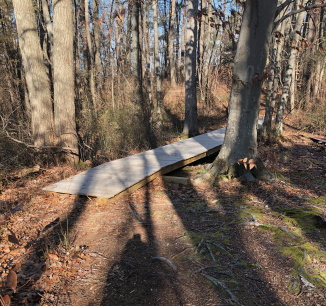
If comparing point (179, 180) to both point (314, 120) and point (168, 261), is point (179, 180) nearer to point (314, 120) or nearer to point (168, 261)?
point (168, 261)

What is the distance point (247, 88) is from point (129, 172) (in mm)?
2719

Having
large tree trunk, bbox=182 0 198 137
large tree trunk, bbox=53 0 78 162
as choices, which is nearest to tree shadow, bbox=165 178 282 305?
large tree trunk, bbox=53 0 78 162

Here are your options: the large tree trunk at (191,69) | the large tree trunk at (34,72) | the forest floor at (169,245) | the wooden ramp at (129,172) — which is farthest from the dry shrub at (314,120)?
the large tree trunk at (34,72)

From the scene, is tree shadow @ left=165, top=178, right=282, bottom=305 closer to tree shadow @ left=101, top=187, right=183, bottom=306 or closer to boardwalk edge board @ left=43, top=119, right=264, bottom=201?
tree shadow @ left=101, top=187, right=183, bottom=306

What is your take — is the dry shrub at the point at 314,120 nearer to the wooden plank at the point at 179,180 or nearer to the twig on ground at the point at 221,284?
the wooden plank at the point at 179,180

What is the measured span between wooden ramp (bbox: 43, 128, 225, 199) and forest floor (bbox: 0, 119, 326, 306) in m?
0.19

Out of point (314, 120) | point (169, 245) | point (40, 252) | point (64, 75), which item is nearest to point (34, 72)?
point (64, 75)

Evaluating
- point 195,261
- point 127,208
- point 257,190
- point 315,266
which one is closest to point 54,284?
point 195,261

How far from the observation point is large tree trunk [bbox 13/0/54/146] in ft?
21.7

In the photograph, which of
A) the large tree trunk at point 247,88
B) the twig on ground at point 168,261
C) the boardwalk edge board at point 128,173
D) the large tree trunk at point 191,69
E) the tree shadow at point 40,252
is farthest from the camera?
the large tree trunk at point 191,69

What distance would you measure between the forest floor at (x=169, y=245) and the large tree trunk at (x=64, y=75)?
1.71 meters

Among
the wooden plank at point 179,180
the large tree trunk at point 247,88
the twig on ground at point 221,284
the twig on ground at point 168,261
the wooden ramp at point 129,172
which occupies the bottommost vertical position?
the wooden plank at point 179,180

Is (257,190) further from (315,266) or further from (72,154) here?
(72,154)

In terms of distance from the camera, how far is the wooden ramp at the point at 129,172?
15.5 ft
